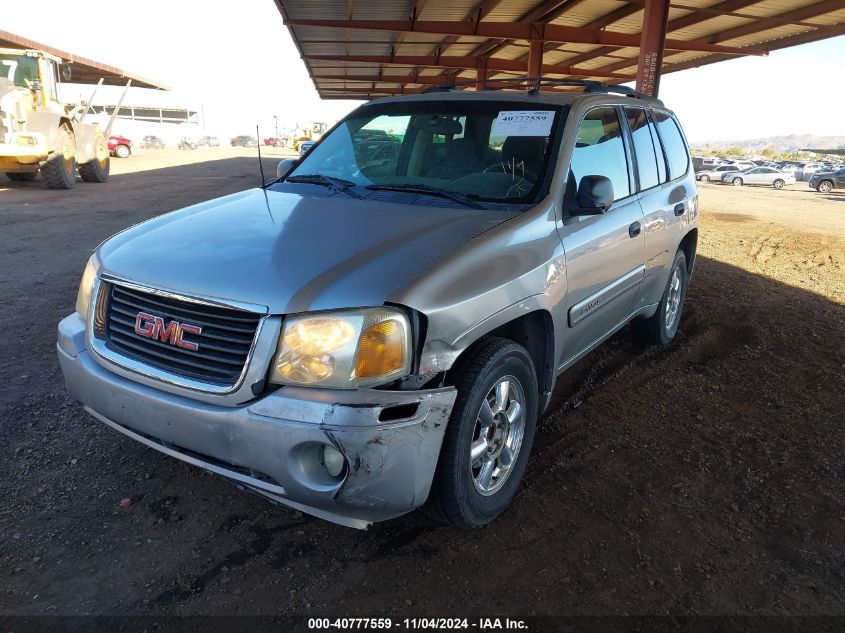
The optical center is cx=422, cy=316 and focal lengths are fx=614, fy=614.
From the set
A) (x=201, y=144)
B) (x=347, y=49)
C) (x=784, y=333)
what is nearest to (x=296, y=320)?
(x=784, y=333)

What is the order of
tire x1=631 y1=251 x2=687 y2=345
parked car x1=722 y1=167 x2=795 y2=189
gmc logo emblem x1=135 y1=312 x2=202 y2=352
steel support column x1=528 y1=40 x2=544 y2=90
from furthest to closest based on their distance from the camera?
parked car x1=722 y1=167 x2=795 y2=189 < steel support column x1=528 y1=40 x2=544 y2=90 < tire x1=631 y1=251 x2=687 y2=345 < gmc logo emblem x1=135 y1=312 x2=202 y2=352

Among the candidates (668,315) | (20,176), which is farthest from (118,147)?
(668,315)

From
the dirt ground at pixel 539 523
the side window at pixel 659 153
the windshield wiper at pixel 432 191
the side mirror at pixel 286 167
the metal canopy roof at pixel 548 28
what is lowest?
the dirt ground at pixel 539 523

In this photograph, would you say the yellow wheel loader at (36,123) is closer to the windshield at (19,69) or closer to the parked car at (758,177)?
the windshield at (19,69)

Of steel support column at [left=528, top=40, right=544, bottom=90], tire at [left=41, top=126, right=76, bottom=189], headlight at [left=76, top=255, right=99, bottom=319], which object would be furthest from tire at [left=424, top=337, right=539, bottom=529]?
tire at [left=41, top=126, right=76, bottom=189]

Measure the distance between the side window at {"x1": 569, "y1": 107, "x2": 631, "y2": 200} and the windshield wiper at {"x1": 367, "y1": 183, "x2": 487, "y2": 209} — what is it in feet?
1.92

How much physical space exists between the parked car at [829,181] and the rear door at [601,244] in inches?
1328

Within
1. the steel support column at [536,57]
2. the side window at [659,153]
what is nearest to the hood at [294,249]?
the side window at [659,153]

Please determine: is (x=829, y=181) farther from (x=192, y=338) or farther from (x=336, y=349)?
(x=192, y=338)

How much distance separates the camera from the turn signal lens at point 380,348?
2078mm

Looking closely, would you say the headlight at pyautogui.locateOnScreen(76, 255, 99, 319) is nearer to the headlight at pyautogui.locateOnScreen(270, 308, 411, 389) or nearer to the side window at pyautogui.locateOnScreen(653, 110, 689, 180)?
the headlight at pyautogui.locateOnScreen(270, 308, 411, 389)

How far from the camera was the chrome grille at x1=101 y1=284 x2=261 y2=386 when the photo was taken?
214cm

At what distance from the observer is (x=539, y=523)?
105 inches

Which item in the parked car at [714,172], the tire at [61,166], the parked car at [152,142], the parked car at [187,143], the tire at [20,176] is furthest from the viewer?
the parked car at [187,143]
